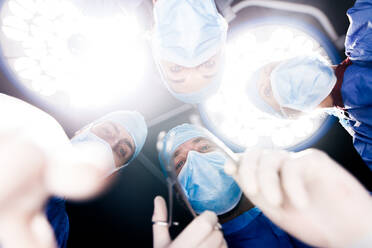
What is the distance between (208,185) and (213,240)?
719 millimetres

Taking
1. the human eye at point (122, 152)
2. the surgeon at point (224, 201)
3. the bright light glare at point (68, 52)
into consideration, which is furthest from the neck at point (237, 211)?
the bright light glare at point (68, 52)

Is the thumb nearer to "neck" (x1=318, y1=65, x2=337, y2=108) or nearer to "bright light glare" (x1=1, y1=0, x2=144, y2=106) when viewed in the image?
"neck" (x1=318, y1=65, x2=337, y2=108)

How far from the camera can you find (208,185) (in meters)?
1.36

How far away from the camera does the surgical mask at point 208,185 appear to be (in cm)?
134

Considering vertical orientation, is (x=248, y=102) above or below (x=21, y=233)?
below

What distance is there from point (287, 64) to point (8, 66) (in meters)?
2.63

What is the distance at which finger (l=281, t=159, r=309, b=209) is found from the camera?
470mm

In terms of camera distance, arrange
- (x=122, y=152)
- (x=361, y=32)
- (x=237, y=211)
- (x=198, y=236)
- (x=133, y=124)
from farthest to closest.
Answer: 1. (x=133, y=124)
2. (x=122, y=152)
3. (x=237, y=211)
4. (x=361, y=32)
5. (x=198, y=236)

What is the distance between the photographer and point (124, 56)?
2.11 meters

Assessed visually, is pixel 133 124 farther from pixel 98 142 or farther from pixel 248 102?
pixel 248 102

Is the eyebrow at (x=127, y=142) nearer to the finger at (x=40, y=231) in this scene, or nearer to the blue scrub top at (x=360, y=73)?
the finger at (x=40, y=231)

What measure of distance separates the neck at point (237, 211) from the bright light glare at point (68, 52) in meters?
1.60

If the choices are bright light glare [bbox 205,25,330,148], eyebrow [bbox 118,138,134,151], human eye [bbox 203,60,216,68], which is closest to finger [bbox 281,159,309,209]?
human eye [bbox 203,60,216,68]

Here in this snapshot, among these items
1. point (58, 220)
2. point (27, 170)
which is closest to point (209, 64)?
point (27, 170)
